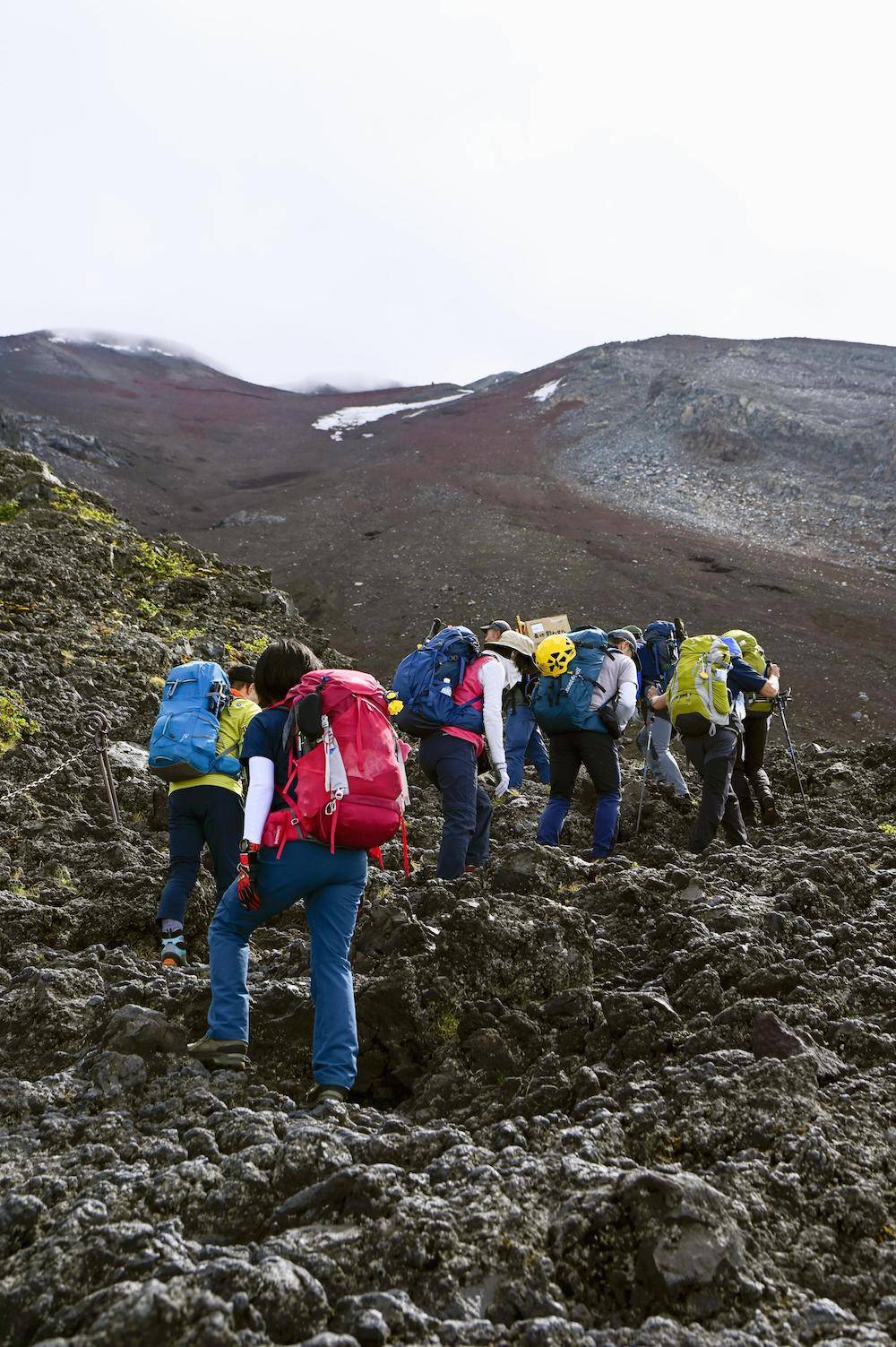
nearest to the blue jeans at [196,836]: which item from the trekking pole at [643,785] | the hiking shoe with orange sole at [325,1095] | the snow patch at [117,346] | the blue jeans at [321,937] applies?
the blue jeans at [321,937]

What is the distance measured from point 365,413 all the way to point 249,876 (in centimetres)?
4653

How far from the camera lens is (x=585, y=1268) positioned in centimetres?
233

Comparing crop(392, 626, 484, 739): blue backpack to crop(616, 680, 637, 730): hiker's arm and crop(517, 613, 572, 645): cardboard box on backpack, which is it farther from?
crop(517, 613, 572, 645): cardboard box on backpack

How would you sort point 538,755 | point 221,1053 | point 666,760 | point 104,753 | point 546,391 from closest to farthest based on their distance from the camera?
point 221,1053 → point 104,753 → point 666,760 → point 538,755 → point 546,391

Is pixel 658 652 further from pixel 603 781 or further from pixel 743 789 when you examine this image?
pixel 603 781

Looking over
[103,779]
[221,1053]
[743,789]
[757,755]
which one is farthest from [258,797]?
[757,755]

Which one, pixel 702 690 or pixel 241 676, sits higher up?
pixel 241 676

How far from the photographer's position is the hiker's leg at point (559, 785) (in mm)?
6734

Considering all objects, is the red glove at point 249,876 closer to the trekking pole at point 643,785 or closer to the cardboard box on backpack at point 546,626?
the trekking pole at point 643,785

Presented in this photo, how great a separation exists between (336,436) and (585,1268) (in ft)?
139

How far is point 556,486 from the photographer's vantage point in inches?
1224

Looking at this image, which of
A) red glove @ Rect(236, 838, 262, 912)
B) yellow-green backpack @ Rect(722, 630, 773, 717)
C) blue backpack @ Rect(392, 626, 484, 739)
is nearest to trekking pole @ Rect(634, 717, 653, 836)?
yellow-green backpack @ Rect(722, 630, 773, 717)

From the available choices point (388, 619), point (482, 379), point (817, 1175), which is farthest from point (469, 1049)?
point (482, 379)

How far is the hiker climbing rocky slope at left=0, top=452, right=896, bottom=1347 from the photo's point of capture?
2195 mm
